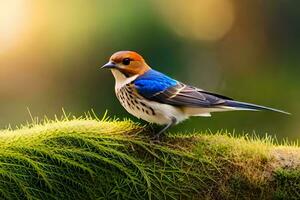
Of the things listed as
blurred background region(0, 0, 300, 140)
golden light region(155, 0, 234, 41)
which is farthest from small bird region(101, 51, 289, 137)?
golden light region(155, 0, 234, 41)

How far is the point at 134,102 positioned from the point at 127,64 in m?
0.09

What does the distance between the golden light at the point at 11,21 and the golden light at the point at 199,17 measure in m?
0.72

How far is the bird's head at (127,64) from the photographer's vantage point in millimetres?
1966

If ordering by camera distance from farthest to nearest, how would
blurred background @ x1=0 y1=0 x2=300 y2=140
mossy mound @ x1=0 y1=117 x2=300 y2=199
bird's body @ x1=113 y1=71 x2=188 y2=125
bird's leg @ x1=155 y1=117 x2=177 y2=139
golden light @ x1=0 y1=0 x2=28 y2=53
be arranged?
1. golden light @ x1=0 y1=0 x2=28 y2=53
2. blurred background @ x1=0 y1=0 x2=300 y2=140
3. bird's body @ x1=113 y1=71 x2=188 y2=125
4. bird's leg @ x1=155 y1=117 x2=177 y2=139
5. mossy mound @ x1=0 y1=117 x2=300 y2=199

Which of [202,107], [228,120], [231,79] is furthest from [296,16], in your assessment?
[202,107]

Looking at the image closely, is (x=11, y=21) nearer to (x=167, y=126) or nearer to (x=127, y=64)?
(x=127, y=64)

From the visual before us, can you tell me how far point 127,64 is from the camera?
1993 millimetres

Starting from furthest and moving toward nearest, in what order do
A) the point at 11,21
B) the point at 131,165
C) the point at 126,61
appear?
1. the point at 11,21
2. the point at 126,61
3. the point at 131,165

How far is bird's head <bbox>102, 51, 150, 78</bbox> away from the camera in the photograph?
6.45 feet

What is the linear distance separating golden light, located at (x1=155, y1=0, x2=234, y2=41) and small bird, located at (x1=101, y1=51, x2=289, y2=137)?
2.43m

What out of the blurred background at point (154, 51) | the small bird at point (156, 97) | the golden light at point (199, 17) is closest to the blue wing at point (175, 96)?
the small bird at point (156, 97)

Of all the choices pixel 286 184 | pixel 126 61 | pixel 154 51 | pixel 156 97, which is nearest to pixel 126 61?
pixel 126 61

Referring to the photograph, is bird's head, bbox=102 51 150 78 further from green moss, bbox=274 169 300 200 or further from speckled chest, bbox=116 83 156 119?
green moss, bbox=274 169 300 200

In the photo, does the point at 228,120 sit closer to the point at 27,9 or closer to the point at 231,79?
the point at 231,79
